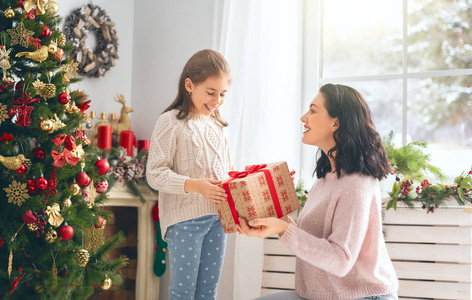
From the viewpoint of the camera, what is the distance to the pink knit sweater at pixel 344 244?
51.9 inches

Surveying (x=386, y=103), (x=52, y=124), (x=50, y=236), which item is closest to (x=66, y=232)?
(x=50, y=236)

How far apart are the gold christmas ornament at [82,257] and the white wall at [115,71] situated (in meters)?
1.03

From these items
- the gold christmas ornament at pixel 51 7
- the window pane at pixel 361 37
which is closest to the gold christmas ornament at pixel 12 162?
the gold christmas ornament at pixel 51 7

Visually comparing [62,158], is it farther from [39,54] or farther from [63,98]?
[39,54]

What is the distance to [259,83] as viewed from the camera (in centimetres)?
262

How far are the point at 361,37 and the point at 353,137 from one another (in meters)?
1.50

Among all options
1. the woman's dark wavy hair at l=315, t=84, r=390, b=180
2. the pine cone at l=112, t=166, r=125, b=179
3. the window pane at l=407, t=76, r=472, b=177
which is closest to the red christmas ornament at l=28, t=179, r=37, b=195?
the pine cone at l=112, t=166, r=125, b=179

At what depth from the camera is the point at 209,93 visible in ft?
6.17

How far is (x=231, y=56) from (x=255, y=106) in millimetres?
299

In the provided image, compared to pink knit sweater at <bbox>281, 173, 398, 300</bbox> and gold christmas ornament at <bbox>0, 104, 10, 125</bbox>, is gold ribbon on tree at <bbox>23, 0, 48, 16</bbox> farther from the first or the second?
pink knit sweater at <bbox>281, 173, 398, 300</bbox>

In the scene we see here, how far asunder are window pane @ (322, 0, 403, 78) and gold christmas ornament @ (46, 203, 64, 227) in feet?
5.43

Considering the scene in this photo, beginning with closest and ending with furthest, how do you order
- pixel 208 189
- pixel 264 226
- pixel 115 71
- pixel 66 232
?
pixel 264 226 → pixel 208 189 → pixel 66 232 → pixel 115 71

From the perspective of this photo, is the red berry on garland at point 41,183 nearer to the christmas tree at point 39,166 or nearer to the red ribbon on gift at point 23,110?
the christmas tree at point 39,166

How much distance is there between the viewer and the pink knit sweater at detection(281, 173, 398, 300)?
132 centimetres
